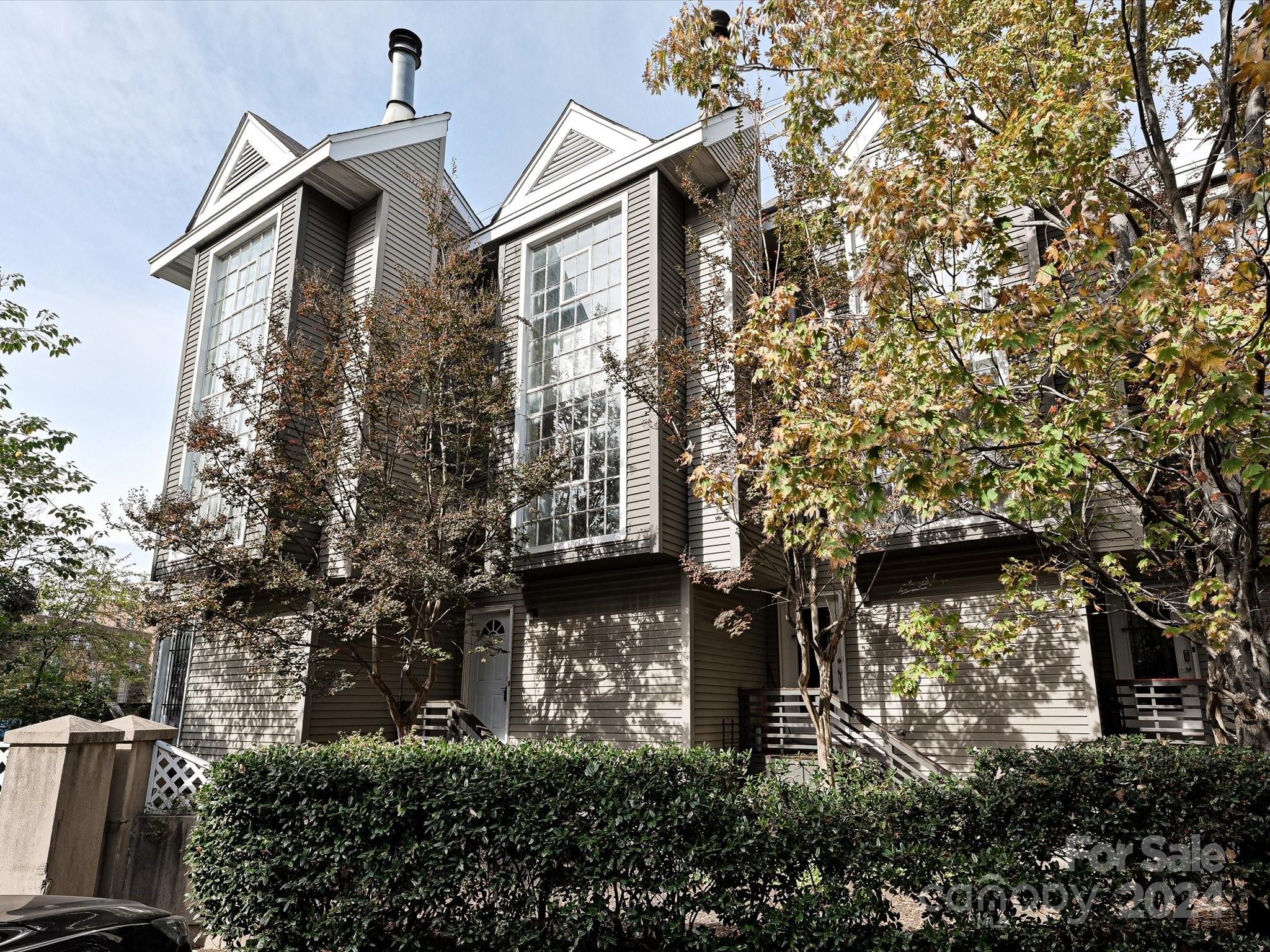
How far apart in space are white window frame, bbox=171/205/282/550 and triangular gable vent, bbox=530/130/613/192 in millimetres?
5223

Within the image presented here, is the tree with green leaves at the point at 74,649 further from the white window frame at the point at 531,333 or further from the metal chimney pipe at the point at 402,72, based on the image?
the metal chimney pipe at the point at 402,72

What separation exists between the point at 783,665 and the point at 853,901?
816 cm

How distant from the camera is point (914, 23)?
23.2ft

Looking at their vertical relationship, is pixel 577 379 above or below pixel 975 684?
above

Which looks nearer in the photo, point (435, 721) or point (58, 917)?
point (58, 917)

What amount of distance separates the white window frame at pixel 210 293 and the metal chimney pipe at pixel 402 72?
4.76 m

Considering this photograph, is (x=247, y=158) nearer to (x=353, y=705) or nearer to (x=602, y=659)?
(x=353, y=705)

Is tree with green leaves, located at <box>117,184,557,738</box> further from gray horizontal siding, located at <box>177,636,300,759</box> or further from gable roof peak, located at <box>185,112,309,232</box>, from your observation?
gable roof peak, located at <box>185,112,309,232</box>

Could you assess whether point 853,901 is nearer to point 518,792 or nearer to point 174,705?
point 518,792

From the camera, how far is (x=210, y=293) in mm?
15461

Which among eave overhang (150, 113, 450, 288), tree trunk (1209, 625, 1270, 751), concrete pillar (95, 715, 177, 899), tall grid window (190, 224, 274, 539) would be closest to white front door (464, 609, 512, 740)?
tall grid window (190, 224, 274, 539)

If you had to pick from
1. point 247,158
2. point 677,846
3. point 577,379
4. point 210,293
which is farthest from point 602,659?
point 247,158

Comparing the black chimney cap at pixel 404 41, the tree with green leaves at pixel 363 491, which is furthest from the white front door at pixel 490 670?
the black chimney cap at pixel 404 41

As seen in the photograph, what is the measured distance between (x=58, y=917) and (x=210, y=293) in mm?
14820
